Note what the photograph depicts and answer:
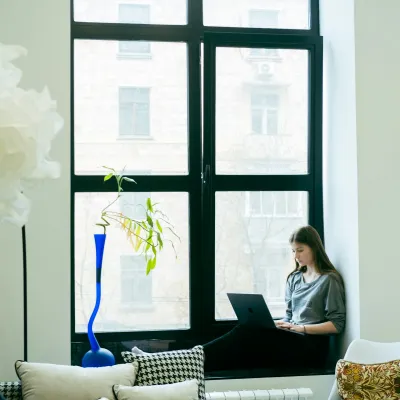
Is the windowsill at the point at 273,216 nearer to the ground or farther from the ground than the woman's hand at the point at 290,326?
farther from the ground

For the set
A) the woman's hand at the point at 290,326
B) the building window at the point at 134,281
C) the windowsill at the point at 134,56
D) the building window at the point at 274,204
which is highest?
the windowsill at the point at 134,56

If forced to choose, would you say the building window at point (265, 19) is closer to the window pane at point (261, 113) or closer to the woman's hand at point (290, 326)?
the window pane at point (261, 113)

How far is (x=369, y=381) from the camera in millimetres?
3570

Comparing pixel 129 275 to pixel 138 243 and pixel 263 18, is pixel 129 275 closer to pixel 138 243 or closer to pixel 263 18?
pixel 138 243

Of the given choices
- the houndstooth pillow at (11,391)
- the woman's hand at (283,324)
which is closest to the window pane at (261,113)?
the woman's hand at (283,324)

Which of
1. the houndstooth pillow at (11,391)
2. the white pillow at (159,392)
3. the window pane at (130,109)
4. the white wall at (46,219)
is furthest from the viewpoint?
the window pane at (130,109)

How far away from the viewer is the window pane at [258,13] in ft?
15.4

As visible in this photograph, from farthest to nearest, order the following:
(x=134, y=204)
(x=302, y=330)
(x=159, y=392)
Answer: (x=134, y=204) → (x=302, y=330) → (x=159, y=392)

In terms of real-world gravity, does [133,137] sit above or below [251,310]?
above

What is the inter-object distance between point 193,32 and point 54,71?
1066 millimetres

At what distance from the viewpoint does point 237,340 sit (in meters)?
4.32

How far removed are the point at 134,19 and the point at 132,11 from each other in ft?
0.19

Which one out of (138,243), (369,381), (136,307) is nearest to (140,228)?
(138,243)

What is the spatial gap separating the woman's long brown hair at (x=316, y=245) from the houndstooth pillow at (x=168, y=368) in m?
1.16
